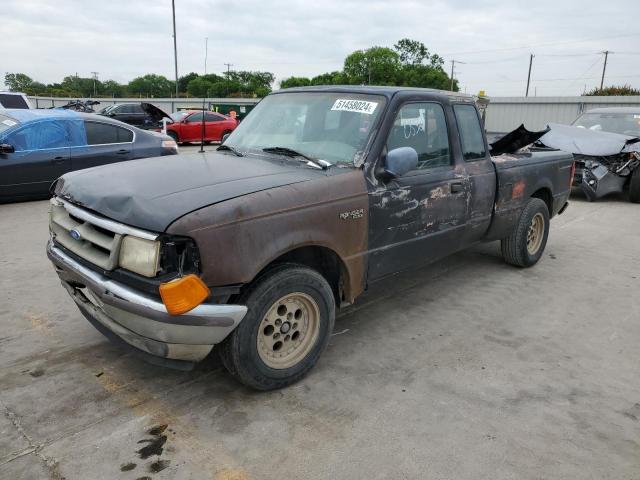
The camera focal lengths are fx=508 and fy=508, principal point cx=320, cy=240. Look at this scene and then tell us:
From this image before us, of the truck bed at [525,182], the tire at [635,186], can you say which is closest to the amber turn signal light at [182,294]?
the truck bed at [525,182]

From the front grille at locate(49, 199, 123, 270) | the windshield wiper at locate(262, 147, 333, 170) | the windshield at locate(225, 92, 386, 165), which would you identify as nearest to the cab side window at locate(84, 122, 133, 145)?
the windshield at locate(225, 92, 386, 165)

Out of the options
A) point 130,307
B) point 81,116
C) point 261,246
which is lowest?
point 130,307

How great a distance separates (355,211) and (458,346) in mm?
1354

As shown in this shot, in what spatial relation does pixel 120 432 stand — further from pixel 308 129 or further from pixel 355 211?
pixel 308 129

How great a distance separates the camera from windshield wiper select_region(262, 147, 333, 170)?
11.2ft

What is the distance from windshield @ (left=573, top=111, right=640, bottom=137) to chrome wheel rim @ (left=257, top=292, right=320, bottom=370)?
10.1m

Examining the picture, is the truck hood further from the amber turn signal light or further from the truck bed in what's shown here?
the truck bed

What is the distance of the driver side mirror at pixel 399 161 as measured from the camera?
3.35 metres

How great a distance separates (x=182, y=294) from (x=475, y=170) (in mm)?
2922

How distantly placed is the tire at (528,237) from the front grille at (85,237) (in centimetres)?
407

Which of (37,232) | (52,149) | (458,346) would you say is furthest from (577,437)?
(52,149)

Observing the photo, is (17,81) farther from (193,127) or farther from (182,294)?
(182,294)

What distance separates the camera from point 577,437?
2.75m

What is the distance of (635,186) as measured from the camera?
32.0 feet
